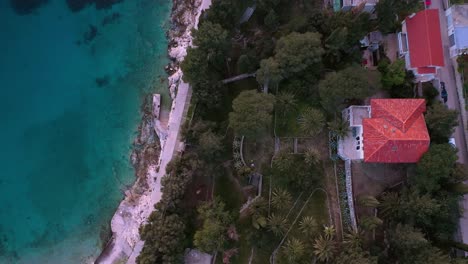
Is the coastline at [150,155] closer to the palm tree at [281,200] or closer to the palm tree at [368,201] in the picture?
the palm tree at [281,200]

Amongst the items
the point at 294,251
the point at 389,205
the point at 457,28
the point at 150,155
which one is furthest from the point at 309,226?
the point at 457,28

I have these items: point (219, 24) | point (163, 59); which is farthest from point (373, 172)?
point (163, 59)

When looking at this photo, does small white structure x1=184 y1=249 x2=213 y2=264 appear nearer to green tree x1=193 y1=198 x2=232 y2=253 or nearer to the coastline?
green tree x1=193 y1=198 x2=232 y2=253

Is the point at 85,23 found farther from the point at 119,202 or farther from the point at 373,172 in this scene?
the point at 373,172

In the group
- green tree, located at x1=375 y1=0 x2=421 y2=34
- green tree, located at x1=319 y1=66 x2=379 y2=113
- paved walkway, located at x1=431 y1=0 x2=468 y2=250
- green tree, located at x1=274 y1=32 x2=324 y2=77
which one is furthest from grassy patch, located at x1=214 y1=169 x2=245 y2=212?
green tree, located at x1=375 y1=0 x2=421 y2=34

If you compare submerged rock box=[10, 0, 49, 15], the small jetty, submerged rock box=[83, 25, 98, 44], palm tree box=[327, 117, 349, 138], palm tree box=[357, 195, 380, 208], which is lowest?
palm tree box=[357, 195, 380, 208]
